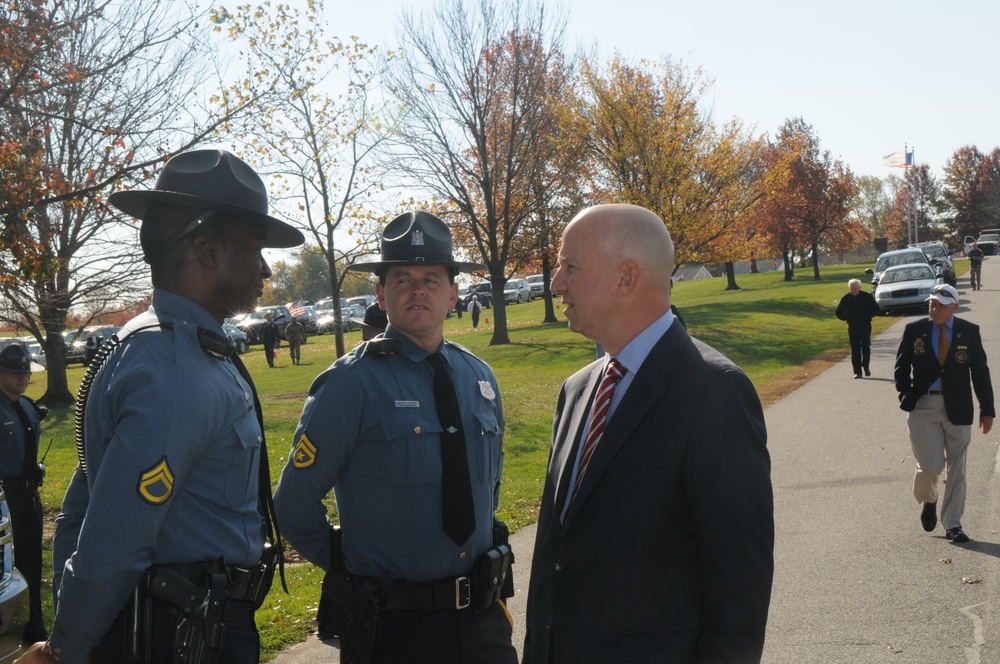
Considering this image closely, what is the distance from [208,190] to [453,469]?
1360 mm

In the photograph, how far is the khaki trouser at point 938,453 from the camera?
773 cm

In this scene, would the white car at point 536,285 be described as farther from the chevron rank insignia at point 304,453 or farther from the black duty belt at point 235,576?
the black duty belt at point 235,576

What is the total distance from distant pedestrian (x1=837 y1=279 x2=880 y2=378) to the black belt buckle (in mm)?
16499

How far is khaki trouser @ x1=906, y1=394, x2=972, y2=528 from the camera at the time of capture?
7.73 metres

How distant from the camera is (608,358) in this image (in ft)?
9.25

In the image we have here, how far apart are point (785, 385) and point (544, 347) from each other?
1386 centimetres

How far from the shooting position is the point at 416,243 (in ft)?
12.0

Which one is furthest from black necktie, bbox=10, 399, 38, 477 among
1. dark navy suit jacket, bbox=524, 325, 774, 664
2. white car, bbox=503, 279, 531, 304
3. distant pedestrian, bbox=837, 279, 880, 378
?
white car, bbox=503, 279, 531, 304

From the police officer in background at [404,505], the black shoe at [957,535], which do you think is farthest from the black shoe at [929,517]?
the police officer in background at [404,505]

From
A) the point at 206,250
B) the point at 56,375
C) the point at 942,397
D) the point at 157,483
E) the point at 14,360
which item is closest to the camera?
the point at 157,483

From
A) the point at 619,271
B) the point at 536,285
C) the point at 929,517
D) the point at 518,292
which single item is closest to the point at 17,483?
the point at 619,271

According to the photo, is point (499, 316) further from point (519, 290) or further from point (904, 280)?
point (519, 290)

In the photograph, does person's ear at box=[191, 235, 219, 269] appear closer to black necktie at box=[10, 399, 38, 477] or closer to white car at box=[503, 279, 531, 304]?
black necktie at box=[10, 399, 38, 477]

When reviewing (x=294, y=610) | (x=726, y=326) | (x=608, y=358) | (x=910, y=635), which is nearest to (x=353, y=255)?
(x=726, y=326)
